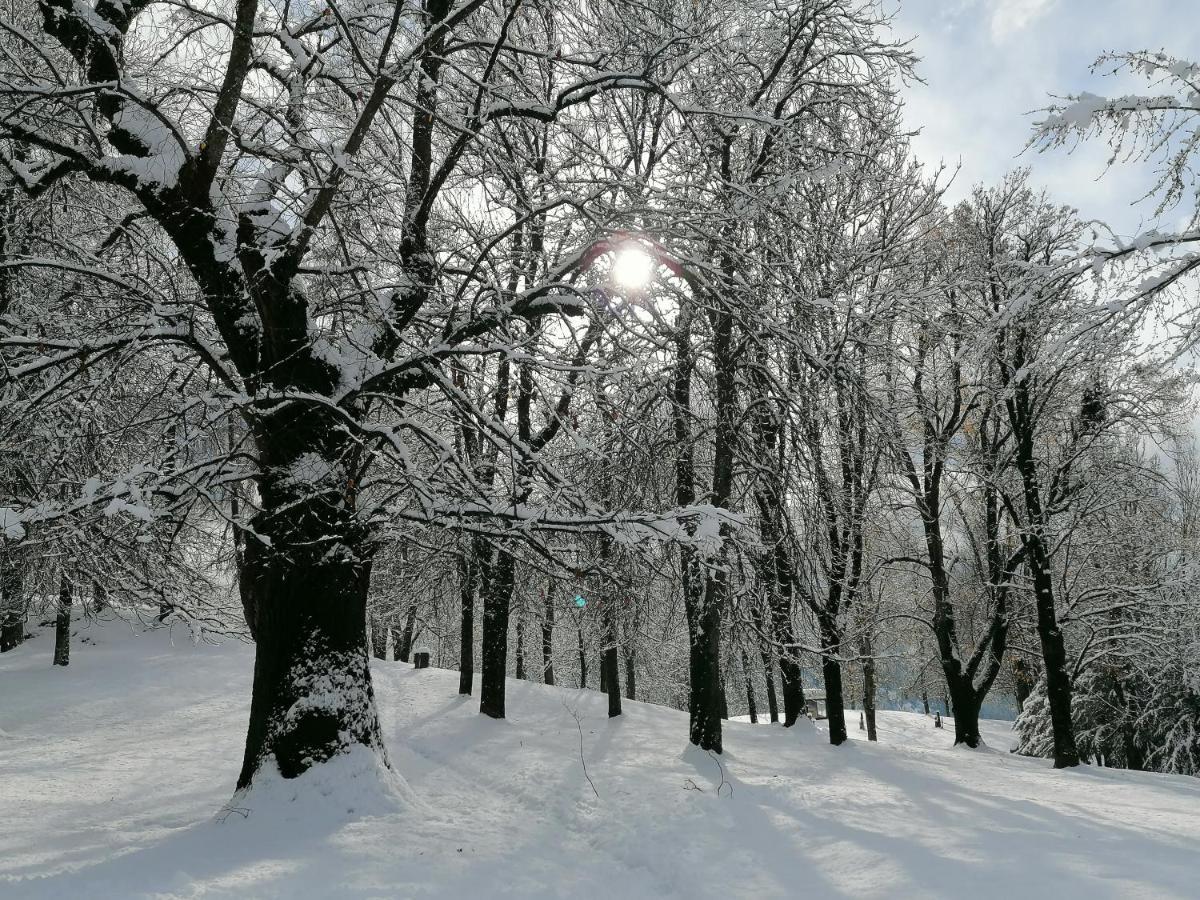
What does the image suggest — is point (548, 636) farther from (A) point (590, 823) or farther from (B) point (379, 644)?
(B) point (379, 644)

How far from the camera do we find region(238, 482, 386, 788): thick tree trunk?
570cm

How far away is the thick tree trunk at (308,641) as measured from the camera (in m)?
5.70

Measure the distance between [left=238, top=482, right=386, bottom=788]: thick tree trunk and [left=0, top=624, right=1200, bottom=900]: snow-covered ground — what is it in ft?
1.27

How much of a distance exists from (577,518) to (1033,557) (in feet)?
39.4

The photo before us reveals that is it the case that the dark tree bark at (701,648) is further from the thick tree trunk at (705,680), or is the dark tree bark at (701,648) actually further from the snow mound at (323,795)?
the snow mound at (323,795)

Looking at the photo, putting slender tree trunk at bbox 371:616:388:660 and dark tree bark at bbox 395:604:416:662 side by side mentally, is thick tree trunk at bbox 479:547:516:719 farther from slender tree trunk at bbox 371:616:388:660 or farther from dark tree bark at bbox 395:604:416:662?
slender tree trunk at bbox 371:616:388:660

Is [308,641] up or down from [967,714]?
up

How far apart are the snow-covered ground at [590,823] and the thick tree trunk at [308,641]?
1.27 feet

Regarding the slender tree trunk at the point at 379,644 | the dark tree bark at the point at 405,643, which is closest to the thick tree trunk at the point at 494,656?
the dark tree bark at the point at 405,643

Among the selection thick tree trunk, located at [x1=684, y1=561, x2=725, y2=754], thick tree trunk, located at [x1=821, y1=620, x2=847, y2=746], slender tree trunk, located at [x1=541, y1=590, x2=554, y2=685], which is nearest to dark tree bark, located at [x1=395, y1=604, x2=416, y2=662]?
slender tree trunk, located at [x1=541, y1=590, x2=554, y2=685]

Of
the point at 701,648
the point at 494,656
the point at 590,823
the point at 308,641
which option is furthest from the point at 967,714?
the point at 308,641

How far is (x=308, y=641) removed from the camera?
19.3 ft

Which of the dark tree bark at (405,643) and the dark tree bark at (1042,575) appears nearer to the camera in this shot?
the dark tree bark at (1042,575)

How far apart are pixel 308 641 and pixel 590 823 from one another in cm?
298
